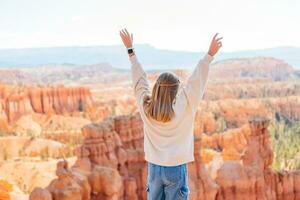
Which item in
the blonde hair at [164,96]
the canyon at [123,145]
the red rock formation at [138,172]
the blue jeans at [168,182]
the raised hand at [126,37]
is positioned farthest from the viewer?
the canyon at [123,145]

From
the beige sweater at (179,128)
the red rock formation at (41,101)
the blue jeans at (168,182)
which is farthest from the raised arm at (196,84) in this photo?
the red rock formation at (41,101)

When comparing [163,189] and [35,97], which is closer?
[163,189]

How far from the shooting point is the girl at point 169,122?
8.21 ft

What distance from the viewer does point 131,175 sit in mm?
10883

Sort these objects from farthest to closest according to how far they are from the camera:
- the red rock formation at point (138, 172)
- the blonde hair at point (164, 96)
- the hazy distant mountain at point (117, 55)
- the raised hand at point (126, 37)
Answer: the hazy distant mountain at point (117, 55), the red rock formation at point (138, 172), the raised hand at point (126, 37), the blonde hair at point (164, 96)

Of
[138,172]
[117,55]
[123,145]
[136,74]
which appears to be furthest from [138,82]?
[117,55]

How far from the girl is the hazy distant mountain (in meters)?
119

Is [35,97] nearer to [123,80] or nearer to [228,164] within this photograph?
[228,164]

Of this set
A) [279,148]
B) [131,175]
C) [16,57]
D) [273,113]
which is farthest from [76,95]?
[16,57]

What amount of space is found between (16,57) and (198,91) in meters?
131

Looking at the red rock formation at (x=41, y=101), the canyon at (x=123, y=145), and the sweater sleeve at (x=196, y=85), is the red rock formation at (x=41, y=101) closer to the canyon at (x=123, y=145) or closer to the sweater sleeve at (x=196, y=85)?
the canyon at (x=123, y=145)

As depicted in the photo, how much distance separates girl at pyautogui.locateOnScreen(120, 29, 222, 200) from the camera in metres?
2.50

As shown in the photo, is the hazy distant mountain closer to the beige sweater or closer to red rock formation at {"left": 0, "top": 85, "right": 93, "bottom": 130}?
red rock formation at {"left": 0, "top": 85, "right": 93, "bottom": 130}

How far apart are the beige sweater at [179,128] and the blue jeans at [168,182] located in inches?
2.3
